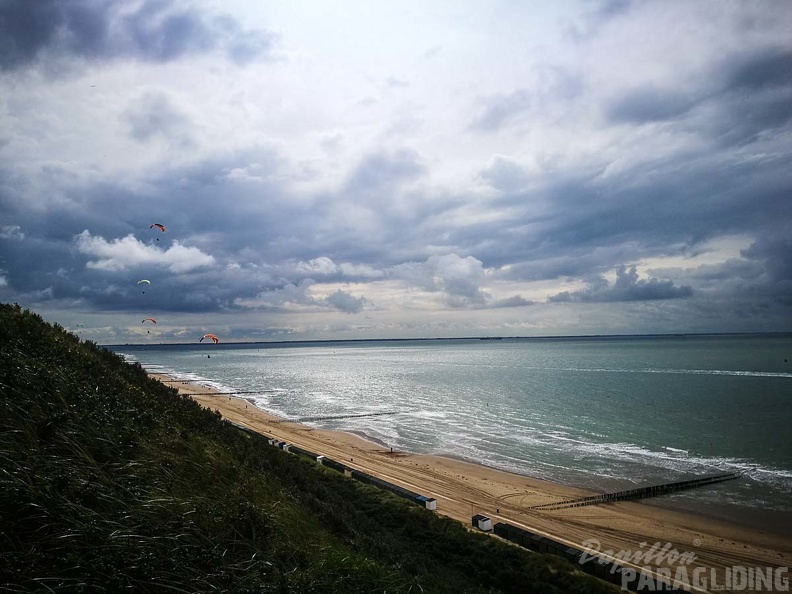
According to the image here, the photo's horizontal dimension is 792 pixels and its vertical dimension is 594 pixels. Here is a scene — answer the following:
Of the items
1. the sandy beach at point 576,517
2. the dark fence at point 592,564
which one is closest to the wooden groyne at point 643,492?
the sandy beach at point 576,517

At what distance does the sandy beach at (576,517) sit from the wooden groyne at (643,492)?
689 millimetres

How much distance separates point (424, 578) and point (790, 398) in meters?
79.8

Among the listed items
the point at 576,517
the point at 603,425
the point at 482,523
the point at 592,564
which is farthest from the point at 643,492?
the point at 603,425

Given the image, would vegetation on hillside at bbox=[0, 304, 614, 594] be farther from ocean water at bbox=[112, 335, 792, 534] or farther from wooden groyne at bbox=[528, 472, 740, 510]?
ocean water at bbox=[112, 335, 792, 534]

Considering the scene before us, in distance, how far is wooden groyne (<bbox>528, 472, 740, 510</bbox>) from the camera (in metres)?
27.6

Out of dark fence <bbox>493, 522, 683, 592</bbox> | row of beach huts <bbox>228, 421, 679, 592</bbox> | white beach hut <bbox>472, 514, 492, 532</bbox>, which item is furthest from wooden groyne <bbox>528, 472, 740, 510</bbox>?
dark fence <bbox>493, 522, 683, 592</bbox>

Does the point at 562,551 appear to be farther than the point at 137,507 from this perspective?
Yes

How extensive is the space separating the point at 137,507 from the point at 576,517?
84.3 ft

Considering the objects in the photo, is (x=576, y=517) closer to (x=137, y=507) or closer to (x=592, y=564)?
(x=592, y=564)

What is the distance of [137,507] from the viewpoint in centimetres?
676

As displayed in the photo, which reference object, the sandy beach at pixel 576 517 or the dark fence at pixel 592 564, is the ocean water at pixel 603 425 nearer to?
the sandy beach at pixel 576 517

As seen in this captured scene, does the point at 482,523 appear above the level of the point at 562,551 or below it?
below

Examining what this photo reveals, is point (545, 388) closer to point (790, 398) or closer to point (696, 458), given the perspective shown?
point (790, 398)

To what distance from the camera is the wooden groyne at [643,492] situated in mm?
27552
